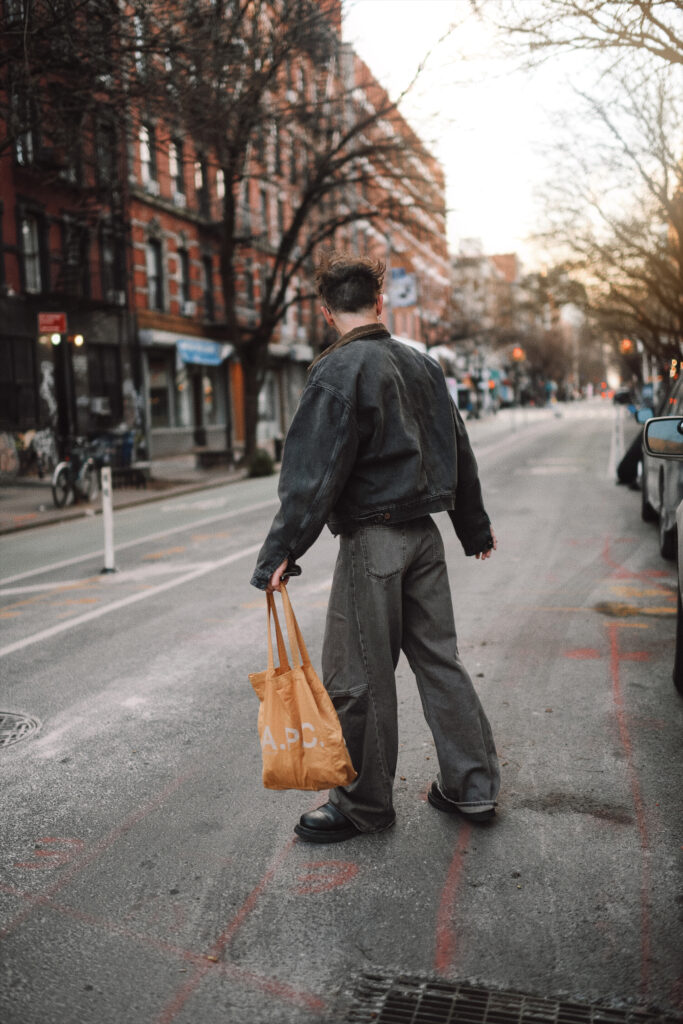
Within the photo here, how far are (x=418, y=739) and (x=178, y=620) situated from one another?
325cm

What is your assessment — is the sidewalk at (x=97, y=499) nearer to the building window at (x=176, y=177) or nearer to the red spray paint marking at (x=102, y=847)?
the building window at (x=176, y=177)

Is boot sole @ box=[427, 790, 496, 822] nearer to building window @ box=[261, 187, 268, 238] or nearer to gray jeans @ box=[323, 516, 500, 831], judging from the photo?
gray jeans @ box=[323, 516, 500, 831]

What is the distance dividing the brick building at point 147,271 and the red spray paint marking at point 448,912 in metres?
12.3

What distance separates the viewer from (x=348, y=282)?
11.5ft

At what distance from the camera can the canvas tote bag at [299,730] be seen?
10.8ft

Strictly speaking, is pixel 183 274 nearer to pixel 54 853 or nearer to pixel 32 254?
pixel 32 254

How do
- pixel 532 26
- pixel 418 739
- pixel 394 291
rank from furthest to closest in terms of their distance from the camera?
pixel 394 291 < pixel 532 26 < pixel 418 739

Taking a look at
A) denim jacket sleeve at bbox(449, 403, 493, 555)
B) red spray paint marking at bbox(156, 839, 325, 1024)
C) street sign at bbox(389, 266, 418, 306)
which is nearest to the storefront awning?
street sign at bbox(389, 266, 418, 306)

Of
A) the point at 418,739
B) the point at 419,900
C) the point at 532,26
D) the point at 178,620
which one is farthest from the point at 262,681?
the point at 532,26

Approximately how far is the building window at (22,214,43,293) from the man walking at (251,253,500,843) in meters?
23.3

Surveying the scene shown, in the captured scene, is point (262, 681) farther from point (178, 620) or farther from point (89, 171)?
point (89, 171)

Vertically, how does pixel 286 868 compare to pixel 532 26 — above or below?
below

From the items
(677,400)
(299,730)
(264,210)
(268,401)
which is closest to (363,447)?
(299,730)

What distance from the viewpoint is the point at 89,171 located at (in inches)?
1077
